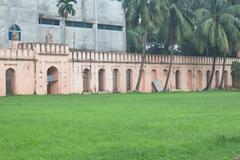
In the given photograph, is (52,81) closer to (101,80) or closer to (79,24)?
(101,80)

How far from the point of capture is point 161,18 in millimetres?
48000

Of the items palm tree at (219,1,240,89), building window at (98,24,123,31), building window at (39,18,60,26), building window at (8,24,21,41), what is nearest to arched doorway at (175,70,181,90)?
palm tree at (219,1,240,89)

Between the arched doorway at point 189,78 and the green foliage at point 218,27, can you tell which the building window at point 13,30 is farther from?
the arched doorway at point 189,78

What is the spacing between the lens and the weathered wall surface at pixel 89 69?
140ft

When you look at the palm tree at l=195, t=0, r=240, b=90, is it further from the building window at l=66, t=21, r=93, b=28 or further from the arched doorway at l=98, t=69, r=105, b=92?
the building window at l=66, t=21, r=93, b=28

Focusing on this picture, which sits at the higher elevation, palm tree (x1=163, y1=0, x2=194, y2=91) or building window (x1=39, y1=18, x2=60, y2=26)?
building window (x1=39, y1=18, x2=60, y2=26)

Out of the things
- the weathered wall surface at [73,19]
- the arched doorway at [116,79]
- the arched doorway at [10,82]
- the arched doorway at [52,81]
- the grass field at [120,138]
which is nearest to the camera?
the grass field at [120,138]

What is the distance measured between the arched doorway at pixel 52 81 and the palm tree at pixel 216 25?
15220 millimetres

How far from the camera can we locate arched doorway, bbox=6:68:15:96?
Answer: 139 ft

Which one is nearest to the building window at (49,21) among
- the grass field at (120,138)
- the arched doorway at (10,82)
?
the arched doorway at (10,82)

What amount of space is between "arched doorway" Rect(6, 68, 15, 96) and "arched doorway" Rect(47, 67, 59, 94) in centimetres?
334

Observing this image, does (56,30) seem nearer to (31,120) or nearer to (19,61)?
(19,61)

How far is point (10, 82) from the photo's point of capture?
43.7m

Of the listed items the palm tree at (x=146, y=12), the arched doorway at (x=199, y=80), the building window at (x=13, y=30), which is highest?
the palm tree at (x=146, y=12)
